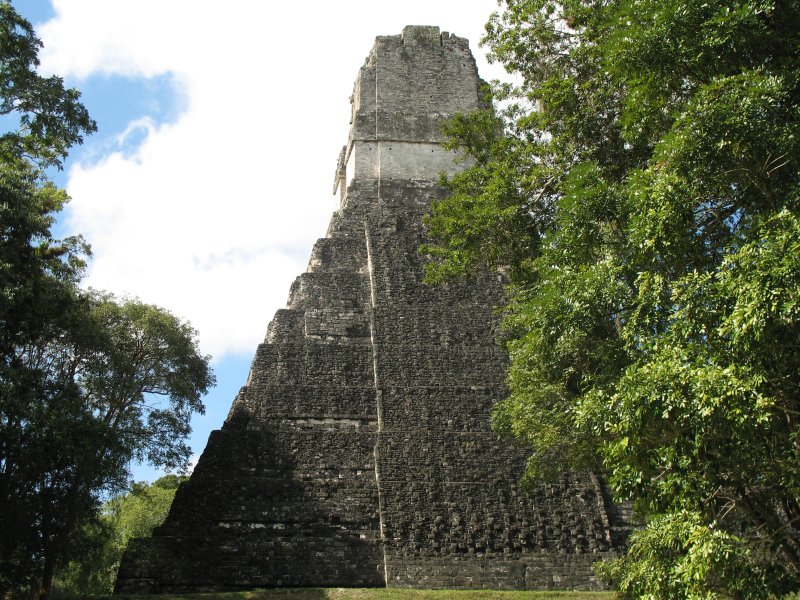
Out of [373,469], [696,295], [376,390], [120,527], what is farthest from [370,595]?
[120,527]

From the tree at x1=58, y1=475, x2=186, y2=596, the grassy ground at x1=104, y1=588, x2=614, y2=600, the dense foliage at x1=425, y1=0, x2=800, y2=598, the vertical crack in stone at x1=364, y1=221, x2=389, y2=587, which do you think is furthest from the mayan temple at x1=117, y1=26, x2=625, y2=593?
the tree at x1=58, y1=475, x2=186, y2=596

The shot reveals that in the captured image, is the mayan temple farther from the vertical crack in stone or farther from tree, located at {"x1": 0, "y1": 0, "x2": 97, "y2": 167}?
tree, located at {"x1": 0, "y1": 0, "x2": 97, "y2": 167}

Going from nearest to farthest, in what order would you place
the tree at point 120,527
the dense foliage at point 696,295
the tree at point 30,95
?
1. the dense foliage at point 696,295
2. the tree at point 30,95
3. the tree at point 120,527

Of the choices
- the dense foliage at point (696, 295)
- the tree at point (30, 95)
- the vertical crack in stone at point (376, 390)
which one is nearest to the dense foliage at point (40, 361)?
the tree at point (30, 95)

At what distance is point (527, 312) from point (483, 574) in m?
4.92

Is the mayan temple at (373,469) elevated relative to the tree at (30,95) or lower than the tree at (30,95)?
lower

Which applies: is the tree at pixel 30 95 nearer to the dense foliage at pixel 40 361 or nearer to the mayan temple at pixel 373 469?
the dense foliage at pixel 40 361

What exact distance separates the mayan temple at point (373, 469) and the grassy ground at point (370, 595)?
460mm

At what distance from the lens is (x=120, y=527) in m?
19.9

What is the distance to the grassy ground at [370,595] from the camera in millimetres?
10047

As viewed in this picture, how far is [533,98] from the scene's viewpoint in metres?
11.0

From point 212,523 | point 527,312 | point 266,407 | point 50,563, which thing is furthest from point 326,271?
point 527,312

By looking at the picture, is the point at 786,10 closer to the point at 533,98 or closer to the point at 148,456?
the point at 533,98

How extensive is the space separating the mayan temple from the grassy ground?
1.51 feet
